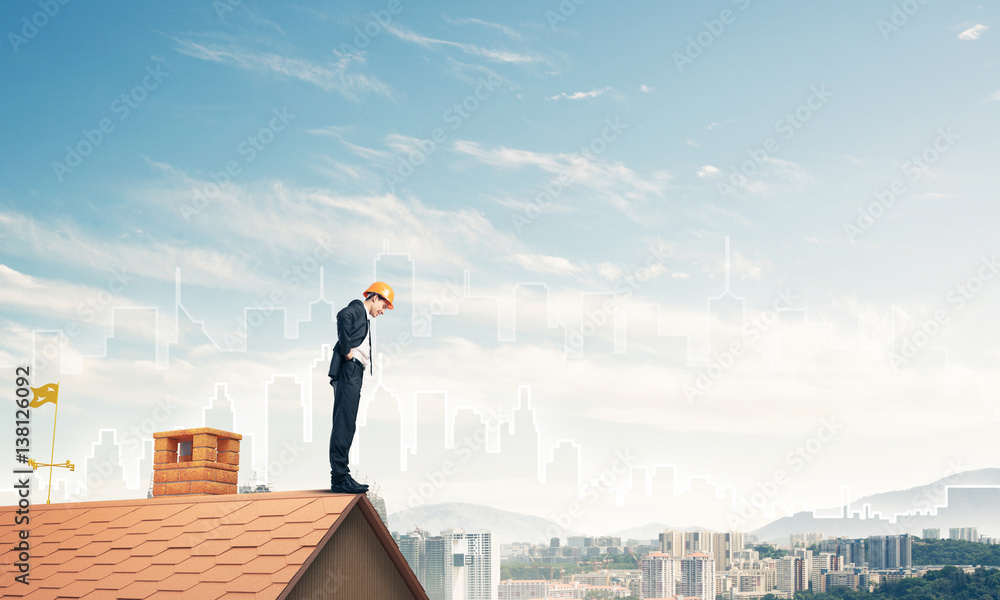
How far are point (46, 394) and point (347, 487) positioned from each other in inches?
223

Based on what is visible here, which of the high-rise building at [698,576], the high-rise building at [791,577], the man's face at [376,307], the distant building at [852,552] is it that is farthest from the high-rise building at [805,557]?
the man's face at [376,307]

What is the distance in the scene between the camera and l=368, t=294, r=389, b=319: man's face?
1041cm

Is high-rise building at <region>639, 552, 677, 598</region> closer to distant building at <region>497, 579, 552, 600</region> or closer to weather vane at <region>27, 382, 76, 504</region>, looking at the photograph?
distant building at <region>497, 579, 552, 600</region>

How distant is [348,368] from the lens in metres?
10.2

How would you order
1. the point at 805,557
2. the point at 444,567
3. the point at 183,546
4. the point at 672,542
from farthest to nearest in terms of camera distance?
the point at 672,542
the point at 444,567
the point at 805,557
the point at 183,546

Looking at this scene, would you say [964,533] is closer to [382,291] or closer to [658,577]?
[658,577]

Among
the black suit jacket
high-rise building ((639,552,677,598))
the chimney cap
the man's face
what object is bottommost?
high-rise building ((639,552,677,598))

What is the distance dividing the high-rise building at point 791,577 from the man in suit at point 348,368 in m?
145

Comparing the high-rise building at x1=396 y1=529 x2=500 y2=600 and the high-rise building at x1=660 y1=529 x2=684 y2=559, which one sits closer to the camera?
the high-rise building at x1=396 y1=529 x2=500 y2=600

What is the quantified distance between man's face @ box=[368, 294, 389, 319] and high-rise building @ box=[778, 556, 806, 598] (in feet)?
476

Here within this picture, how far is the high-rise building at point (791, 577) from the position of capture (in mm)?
138075

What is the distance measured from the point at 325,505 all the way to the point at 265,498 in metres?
0.97

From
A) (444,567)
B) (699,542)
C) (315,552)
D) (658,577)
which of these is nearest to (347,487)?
(315,552)

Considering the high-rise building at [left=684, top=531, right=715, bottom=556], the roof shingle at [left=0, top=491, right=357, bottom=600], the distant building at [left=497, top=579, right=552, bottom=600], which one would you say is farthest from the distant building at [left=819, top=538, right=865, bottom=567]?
the roof shingle at [left=0, top=491, right=357, bottom=600]
